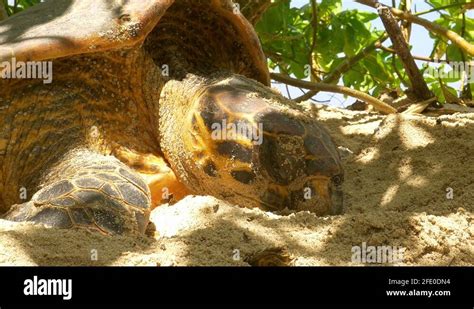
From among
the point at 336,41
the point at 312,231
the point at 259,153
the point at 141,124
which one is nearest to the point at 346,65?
the point at 336,41

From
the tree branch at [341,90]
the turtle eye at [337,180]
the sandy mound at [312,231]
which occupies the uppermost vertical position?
the tree branch at [341,90]

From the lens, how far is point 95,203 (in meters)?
2.54

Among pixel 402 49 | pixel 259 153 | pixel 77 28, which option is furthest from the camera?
pixel 402 49

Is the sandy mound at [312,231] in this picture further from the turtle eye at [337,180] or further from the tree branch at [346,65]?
the tree branch at [346,65]

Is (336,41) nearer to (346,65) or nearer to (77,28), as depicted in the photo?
(346,65)

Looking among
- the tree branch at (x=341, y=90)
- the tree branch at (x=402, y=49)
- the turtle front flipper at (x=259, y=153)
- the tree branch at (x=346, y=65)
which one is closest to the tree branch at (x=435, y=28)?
the tree branch at (x=402, y=49)

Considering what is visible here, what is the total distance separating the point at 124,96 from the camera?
12.0 ft

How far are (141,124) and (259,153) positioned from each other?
101 cm

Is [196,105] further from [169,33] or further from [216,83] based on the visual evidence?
[169,33]

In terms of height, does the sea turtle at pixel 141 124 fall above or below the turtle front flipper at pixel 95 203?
above

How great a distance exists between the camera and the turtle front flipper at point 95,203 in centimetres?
247

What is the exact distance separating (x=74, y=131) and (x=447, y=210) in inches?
70.1
